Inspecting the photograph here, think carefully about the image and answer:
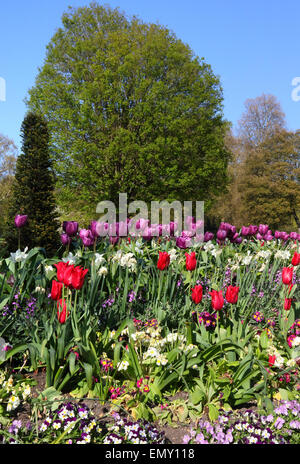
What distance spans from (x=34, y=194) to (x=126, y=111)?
1298 cm

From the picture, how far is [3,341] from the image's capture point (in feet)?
10.4

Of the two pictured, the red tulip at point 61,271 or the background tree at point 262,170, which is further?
the background tree at point 262,170

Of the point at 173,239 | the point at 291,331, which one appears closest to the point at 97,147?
the point at 173,239

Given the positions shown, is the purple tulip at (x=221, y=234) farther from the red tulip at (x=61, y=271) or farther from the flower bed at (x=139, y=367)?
the red tulip at (x=61, y=271)

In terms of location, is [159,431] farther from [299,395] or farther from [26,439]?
[299,395]

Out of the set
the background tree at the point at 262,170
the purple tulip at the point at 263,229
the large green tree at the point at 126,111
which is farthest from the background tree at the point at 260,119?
the purple tulip at the point at 263,229

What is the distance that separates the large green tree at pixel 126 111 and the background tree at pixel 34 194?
993cm

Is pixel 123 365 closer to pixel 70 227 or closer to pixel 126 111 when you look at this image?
pixel 70 227

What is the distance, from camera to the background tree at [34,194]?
7.36m

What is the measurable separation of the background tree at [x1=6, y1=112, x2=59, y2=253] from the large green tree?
391 inches

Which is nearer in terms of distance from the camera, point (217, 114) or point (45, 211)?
point (45, 211)

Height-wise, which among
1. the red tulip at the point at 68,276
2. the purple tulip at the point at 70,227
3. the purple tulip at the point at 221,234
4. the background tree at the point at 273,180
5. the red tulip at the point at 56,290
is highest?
the background tree at the point at 273,180

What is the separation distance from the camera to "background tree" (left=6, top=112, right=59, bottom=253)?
24.1 ft

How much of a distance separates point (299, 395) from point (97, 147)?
55.2ft
